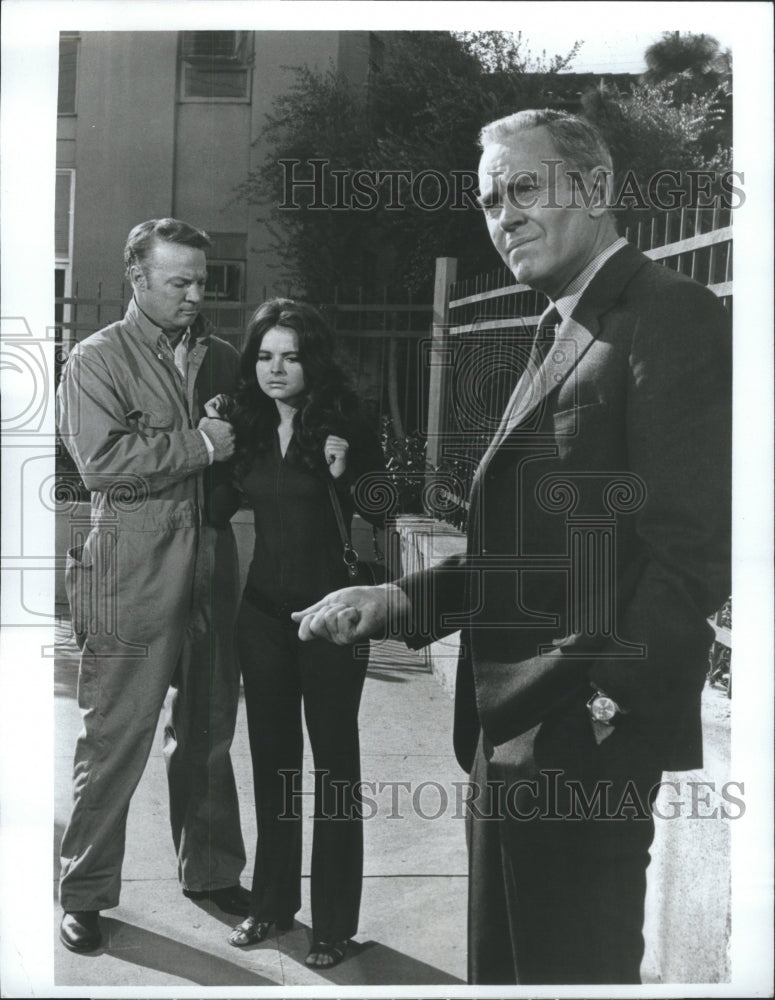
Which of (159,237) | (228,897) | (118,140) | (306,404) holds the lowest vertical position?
(228,897)

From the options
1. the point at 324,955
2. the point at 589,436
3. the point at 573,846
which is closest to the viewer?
the point at 589,436

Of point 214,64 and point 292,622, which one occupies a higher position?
point 214,64

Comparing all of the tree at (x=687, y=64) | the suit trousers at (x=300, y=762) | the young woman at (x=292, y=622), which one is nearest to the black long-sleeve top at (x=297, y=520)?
the young woman at (x=292, y=622)

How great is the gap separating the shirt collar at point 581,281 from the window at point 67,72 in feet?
4.38

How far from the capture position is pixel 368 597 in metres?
3.09

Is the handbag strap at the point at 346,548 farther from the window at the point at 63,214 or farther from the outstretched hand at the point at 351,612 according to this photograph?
the window at the point at 63,214

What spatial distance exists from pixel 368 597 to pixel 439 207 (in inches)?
39.4

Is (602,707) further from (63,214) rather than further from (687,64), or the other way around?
(63,214)

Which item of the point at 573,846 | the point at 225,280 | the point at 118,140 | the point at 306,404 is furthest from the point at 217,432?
the point at 573,846

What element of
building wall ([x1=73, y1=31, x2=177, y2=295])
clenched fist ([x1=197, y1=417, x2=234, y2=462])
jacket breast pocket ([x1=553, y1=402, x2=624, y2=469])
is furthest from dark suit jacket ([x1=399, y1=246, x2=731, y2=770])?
building wall ([x1=73, y1=31, x2=177, y2=295])

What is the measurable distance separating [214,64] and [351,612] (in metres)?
1.43

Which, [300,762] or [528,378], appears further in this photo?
[300,762]

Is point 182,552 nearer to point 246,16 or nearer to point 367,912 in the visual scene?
point 367,912

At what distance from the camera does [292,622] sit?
3096 millimetres
